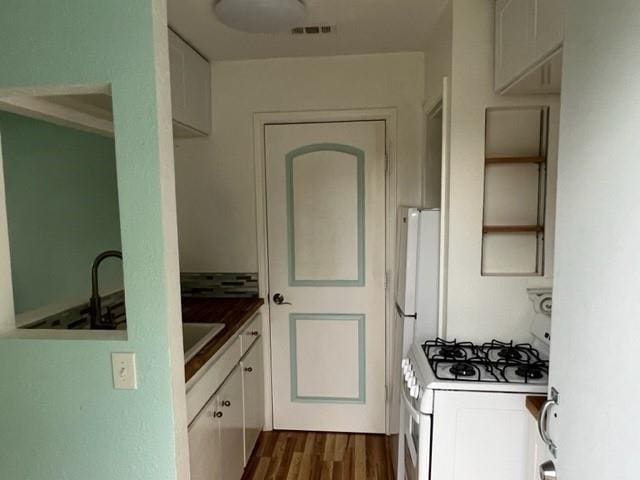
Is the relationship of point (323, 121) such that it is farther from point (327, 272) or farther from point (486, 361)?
point (486, 361)

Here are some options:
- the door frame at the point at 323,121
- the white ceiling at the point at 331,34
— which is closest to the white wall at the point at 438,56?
the white ceiling at the point at 331,34

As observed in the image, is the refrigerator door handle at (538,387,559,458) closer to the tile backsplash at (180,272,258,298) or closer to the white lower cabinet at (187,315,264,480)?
the white lower cabinet at (187,315,264,480)

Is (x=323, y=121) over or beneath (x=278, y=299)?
over

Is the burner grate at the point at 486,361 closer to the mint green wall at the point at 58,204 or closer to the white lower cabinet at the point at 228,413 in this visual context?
the white lower cabinet at the point at 228,413

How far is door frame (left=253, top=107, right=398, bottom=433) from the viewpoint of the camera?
2527mm

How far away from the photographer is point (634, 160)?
74 centimetres

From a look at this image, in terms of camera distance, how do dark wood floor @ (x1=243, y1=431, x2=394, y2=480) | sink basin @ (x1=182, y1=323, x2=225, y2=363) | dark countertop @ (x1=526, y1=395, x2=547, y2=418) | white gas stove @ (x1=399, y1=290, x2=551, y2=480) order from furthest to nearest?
dark wood floor @ (x1=243, y1=431, x2=394, y2=480) → sink basin @ (x1=182, y1=323, x2=225, y2=363) → white gas stove @ (x1=399, y1=290, x2=551, y2=480) → dark countertop @ (x1=526, y1=395, x2=547, y2=418)

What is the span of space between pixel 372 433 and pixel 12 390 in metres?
2.11

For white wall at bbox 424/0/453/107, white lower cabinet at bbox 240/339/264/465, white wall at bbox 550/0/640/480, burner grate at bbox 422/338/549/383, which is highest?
white wall at bbox 424/0/453/107

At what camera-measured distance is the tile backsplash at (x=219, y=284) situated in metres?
2.69

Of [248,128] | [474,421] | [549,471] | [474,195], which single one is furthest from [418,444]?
[248,128]

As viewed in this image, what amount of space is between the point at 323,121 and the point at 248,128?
1.56 feet

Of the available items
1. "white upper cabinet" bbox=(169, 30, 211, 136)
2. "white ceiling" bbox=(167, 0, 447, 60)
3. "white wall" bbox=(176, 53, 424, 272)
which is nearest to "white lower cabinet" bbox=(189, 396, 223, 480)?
"white wall" bbox=(176, 53, 424, 272)

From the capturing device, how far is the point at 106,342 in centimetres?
125
